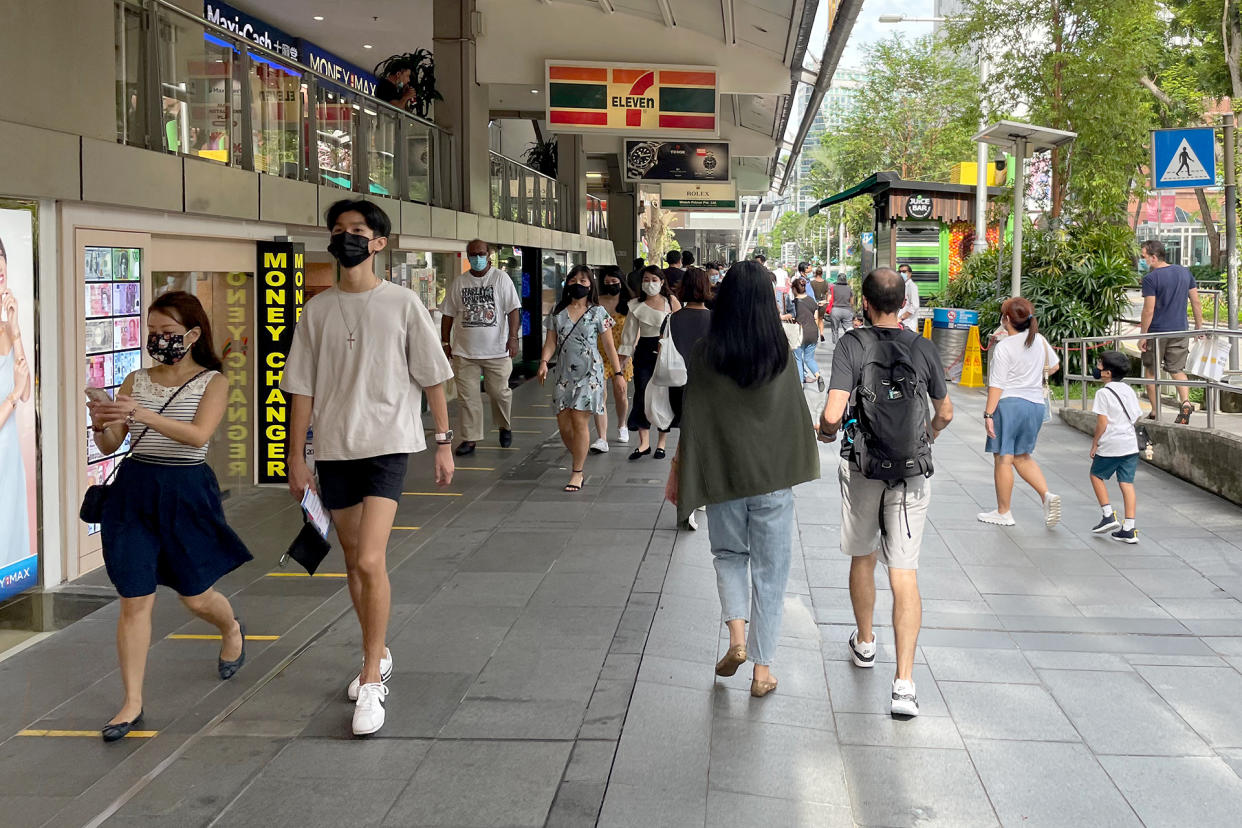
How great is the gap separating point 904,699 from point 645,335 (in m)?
6.47

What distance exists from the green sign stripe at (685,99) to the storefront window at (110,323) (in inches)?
361

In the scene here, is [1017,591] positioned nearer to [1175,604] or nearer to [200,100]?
[1175,604]

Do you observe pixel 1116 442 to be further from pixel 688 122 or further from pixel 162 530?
pixel 688 122

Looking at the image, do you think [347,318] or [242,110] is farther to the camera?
[242,110]

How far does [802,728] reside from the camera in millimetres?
4594

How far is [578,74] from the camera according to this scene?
15344 millimetres

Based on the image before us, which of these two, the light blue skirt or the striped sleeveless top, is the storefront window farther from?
the light blue skirt

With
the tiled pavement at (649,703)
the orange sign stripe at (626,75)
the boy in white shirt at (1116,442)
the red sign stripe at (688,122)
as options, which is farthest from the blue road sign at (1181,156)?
the orange sign stripe at (626,75)

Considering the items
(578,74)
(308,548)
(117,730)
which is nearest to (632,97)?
(578,74)

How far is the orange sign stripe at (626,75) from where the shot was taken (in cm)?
1523

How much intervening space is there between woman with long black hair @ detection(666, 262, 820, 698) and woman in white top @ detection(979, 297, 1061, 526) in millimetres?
3693

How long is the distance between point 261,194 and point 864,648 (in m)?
5.51

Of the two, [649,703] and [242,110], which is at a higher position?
[242,110]

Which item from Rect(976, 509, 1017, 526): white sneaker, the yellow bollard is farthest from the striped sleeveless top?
the yellow bollard
